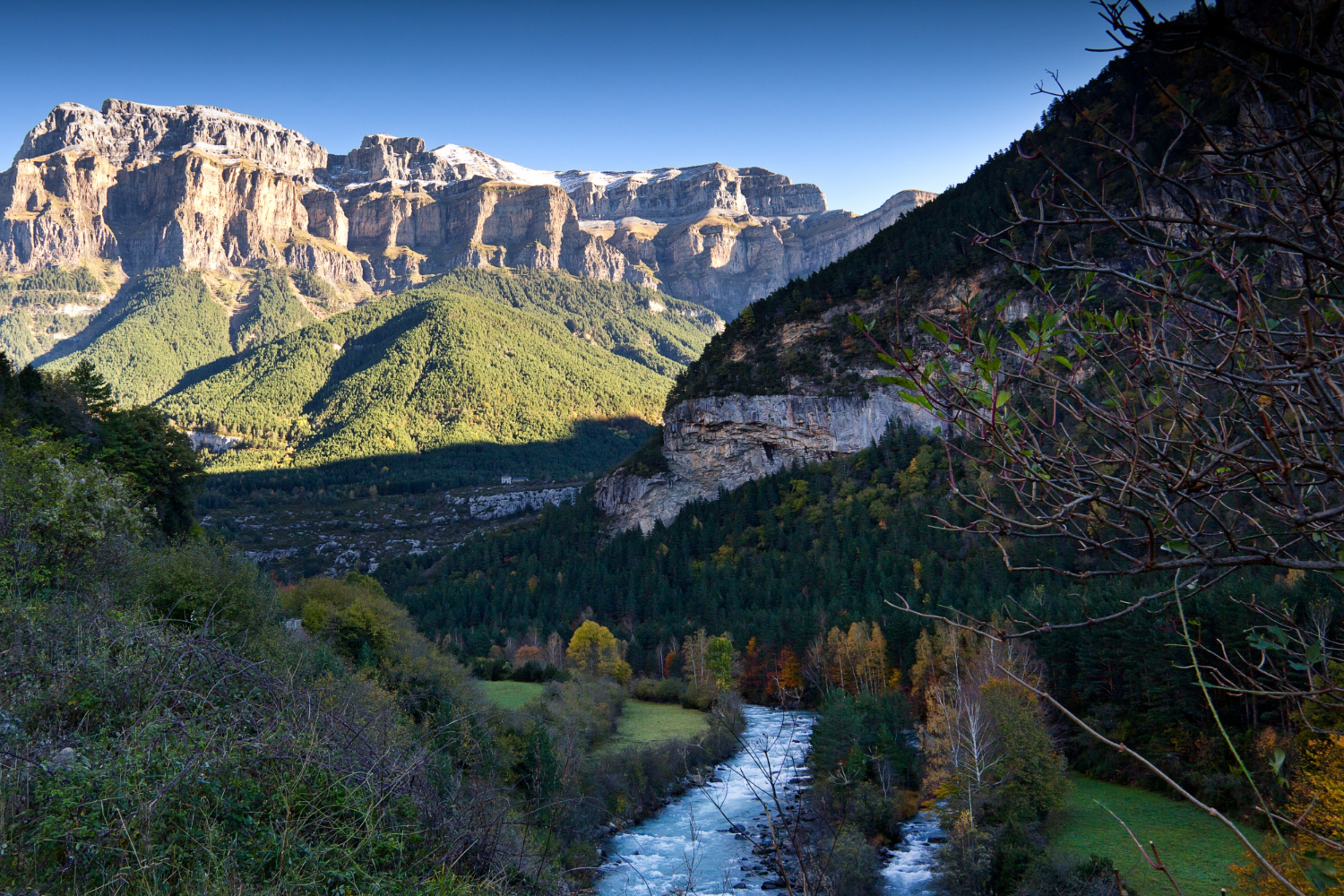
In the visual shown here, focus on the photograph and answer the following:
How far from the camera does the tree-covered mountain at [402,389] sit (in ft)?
481

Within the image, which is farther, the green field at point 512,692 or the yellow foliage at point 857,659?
the yellow foliage at point 857,659

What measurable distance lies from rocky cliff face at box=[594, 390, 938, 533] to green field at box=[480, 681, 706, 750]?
38.1m

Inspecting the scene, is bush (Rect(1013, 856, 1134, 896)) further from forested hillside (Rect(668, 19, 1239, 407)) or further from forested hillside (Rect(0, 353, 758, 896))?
forested hillside (Rect(668, 19, 1239, 407))

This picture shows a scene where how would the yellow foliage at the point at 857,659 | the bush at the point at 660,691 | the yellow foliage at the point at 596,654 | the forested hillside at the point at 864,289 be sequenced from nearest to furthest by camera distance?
1. the yellow foliage at the point at 857,659
2. the bush at the point at 660,691
3. the yellow foliage at the point at 596,654
4. the forested hillside at the point at 864,289

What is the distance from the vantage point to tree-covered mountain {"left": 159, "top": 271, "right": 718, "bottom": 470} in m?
147

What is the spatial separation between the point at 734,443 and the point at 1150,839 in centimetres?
5877

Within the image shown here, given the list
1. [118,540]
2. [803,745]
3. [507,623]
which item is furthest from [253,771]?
[507,623]

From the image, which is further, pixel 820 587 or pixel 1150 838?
pixel 820 587

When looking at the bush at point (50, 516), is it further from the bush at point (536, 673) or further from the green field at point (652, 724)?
the bush at point (536, 673)

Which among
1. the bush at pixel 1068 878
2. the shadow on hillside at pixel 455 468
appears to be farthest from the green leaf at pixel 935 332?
the shadow on hillside at pixel 455 468

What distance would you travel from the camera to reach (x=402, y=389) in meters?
160

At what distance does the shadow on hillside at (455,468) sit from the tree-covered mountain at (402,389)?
323 cm

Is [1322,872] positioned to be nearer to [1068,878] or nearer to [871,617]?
[1068,878]

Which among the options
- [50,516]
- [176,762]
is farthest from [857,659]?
[176,762]
